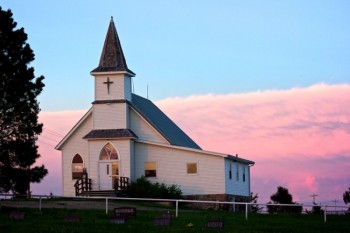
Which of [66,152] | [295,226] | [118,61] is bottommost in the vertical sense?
[295,226]

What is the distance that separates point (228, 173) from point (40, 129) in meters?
22.3

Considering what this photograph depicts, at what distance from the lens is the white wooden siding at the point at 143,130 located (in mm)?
65812

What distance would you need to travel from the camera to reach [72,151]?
67.8 m

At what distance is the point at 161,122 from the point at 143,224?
3406cm

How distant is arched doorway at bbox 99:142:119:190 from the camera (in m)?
64.4

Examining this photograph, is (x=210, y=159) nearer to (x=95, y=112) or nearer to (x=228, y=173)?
(x=228, y=173)

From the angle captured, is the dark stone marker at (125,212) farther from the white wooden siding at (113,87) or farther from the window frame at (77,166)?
the window frame at (77,166)

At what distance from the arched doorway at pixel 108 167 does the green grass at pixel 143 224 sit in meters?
18.7

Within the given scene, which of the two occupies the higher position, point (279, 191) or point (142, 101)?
point (142, 101)

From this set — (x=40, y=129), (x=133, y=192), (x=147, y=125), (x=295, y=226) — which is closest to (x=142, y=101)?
(x=147, y=125)

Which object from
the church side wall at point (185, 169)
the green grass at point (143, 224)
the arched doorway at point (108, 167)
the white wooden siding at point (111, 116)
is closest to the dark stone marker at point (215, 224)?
the green grass at point (143, 224)

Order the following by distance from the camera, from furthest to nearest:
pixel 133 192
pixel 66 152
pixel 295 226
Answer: pixel 66 152, pixel 133 192, pixel 295 226

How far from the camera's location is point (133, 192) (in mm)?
62375

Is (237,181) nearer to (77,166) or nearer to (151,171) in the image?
(151,171)
